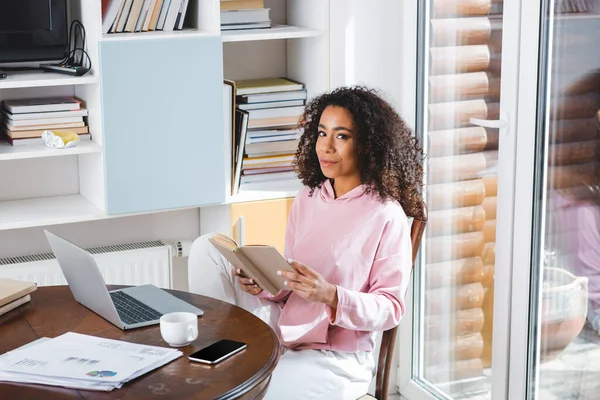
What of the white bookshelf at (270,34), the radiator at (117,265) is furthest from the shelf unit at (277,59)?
the radiator at (117,265)

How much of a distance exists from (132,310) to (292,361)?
41cm

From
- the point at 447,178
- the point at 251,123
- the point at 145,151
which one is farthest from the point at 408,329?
the point at 145,151

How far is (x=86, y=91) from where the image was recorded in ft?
9.11

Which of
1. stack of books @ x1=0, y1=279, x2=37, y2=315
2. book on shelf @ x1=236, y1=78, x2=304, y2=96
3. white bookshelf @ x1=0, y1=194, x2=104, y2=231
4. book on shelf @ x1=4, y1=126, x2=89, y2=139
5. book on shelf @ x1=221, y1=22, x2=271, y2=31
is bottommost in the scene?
stack of books @ x1=0, y1=279, x2=37, y2=315

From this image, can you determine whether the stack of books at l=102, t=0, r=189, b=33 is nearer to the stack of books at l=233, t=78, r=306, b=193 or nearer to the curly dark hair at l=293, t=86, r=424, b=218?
the stack of books at l=233, t=78, r=306, b=193

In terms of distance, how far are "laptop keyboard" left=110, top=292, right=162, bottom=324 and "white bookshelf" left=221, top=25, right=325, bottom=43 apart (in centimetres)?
101

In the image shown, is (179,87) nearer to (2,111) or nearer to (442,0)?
(2,111)

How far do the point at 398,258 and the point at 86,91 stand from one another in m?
1.16

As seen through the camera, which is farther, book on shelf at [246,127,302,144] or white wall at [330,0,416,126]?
book on shelf at [246,127,302,144]

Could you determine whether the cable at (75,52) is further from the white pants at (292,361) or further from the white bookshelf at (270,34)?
the white pants at (292,361)

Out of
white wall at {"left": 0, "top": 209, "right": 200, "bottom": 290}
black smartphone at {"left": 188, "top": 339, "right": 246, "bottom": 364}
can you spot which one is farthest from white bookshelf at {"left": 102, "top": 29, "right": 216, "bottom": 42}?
black smartphone at {"left": 188, "top": 339, "right": 246, "bottom": 364}

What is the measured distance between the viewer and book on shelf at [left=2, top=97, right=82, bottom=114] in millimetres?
2648

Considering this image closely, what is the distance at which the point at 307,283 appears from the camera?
2.05 metres

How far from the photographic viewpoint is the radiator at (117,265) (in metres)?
2.79
